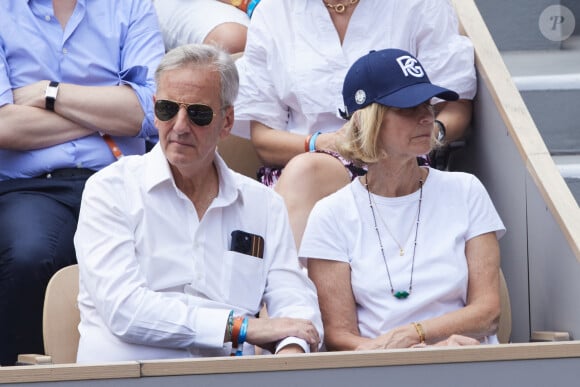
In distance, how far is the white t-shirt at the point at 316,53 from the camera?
438cm

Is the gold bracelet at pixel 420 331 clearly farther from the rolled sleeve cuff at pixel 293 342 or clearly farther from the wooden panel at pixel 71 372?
the wooden panel at pixel 71 372

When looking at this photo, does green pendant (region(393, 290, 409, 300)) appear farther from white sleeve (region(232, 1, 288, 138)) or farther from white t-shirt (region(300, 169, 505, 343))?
white sleeve (region(232, 1, 288, 138))

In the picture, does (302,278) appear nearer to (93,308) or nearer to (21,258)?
(93,308)

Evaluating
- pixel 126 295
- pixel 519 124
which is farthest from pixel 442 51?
pixel 126 295

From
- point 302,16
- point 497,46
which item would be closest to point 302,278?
point 302,16

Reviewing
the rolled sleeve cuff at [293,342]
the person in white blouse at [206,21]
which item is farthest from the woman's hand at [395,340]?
the person in white blouse at [206,21]

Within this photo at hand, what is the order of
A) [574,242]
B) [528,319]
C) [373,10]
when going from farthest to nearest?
[373,10] → [528,319] → [574,242]

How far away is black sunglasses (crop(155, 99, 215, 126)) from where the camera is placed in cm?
333

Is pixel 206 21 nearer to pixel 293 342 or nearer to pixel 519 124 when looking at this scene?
pixel 519 124

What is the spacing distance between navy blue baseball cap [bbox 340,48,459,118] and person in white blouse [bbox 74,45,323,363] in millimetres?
399

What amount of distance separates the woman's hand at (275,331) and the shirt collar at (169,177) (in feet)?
1.23

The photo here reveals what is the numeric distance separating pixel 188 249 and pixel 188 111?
0.36 metres

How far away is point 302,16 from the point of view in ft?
14.7

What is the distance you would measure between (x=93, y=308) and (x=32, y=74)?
4.10ft
